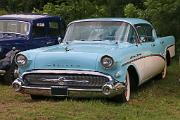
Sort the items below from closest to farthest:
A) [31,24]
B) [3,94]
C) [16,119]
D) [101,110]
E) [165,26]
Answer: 1. [16,119]
2. [101,110]
3. [3,94]
4. [31,24]
5. [165,26]

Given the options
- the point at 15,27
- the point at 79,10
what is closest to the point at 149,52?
the point at 15,27

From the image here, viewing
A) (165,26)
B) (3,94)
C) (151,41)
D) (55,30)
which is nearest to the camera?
(3,94)

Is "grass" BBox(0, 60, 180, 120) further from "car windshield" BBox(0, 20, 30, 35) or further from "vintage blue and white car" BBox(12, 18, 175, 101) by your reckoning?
"car windshield" BBox(0, 20, 30, 35)

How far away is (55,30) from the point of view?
44.5 ft

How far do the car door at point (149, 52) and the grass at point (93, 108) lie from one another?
491mm

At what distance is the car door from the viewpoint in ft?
32.5

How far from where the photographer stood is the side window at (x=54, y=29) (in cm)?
1333

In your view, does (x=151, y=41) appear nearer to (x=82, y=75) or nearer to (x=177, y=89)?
(x=177, y=89)

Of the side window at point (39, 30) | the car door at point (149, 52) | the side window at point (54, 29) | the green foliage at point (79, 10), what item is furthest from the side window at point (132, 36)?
the green foliage at point (79, 10)

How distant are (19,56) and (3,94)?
3.89ft

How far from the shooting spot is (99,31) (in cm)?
992

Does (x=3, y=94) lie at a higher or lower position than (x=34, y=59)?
lower

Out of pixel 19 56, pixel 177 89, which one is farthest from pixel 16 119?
pixel 177 89

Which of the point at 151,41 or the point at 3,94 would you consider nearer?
the point at 3,94
